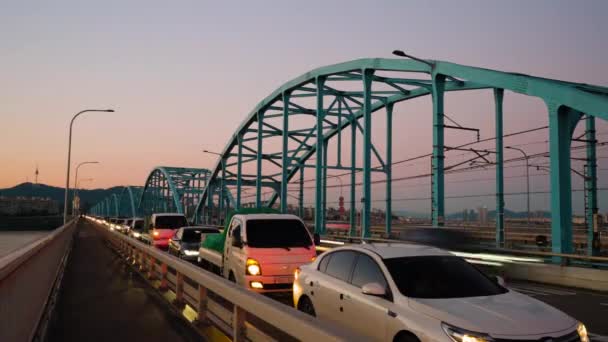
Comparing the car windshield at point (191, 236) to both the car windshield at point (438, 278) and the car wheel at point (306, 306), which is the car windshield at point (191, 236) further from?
the car windshield at point (438, 278)

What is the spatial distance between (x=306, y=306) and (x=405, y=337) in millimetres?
2769

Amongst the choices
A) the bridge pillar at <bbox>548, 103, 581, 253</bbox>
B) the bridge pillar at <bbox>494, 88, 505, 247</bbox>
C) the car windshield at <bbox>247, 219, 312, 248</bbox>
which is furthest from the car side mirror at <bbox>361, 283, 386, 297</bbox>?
the bridge pillar at <bbox>494, 88, 505, 247</bbox>

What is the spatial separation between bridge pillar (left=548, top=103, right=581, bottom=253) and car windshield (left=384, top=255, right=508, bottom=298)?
1562cm

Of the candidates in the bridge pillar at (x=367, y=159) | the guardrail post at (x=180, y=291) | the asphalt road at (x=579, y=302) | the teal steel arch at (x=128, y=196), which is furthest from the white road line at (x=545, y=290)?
the teal steel arch at (x=128, y=196)

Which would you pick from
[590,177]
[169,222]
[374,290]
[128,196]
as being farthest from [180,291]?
[128,196]

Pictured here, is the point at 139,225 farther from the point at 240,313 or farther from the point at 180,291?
the point at 240,313

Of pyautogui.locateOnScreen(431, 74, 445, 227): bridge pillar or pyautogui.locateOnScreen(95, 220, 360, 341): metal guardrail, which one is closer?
pyautogui.locateOnScreen(95, 220, 360, 341): metal guardrail

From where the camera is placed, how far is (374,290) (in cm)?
607

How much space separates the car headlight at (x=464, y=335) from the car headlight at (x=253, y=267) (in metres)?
6.58

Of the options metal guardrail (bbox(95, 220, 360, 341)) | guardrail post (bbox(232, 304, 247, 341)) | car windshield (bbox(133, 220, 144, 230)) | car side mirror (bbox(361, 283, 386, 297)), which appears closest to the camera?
metal guardrail (bbox(95, 220, 360, 341))

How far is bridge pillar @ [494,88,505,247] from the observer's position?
27.4 m

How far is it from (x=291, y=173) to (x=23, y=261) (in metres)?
61.2

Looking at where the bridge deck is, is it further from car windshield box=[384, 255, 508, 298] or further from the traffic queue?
car windshield box=[384, 255, 508, 298]

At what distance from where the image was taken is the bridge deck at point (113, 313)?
7844mm
